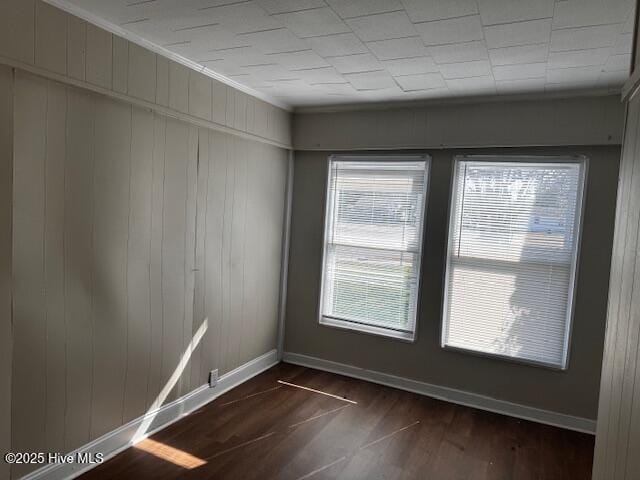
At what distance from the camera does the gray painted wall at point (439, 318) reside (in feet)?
10.2

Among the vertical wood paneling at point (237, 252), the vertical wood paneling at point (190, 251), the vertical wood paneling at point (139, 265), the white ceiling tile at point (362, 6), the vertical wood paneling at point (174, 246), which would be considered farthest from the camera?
the vertical wood paneling at point (237, 252)

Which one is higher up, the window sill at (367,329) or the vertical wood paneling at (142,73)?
the vertical wood paneling at (142,73)

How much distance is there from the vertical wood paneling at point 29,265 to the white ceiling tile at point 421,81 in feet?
7.22

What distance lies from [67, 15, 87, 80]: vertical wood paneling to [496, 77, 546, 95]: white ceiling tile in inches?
101

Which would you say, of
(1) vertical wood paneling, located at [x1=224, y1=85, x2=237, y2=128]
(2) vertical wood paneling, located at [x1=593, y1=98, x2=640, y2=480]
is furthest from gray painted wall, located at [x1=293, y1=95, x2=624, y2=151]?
(2) vertical wood paneling, located at [x1=593, y1=98, x2=640, y2=480]

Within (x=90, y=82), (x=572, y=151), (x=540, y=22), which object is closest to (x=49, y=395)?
(x=90, y=82)

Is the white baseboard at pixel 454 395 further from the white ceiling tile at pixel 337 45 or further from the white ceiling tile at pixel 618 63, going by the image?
the white ceiling tile at pixel 337 45

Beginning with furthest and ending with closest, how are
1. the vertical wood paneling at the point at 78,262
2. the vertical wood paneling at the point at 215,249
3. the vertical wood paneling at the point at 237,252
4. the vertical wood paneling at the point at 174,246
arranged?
the vertical wood paneling at the point at 237,252 → the vertical wood paneling at the point at 215,249 → the vertical wood paneling at the point at 174,246 → the vertical wood paneling at the point at 78,262

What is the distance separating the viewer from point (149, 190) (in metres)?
2.69

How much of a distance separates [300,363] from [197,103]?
2.62 m

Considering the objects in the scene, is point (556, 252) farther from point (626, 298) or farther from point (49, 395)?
point (49, 395)

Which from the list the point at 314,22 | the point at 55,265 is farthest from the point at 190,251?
the point at 314,22

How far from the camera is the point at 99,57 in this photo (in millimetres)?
2277

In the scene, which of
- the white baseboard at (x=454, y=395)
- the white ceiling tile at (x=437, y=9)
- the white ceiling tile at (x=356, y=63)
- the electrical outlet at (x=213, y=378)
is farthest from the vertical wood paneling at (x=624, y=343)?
the electrical outlet at (x=213, y=378)
